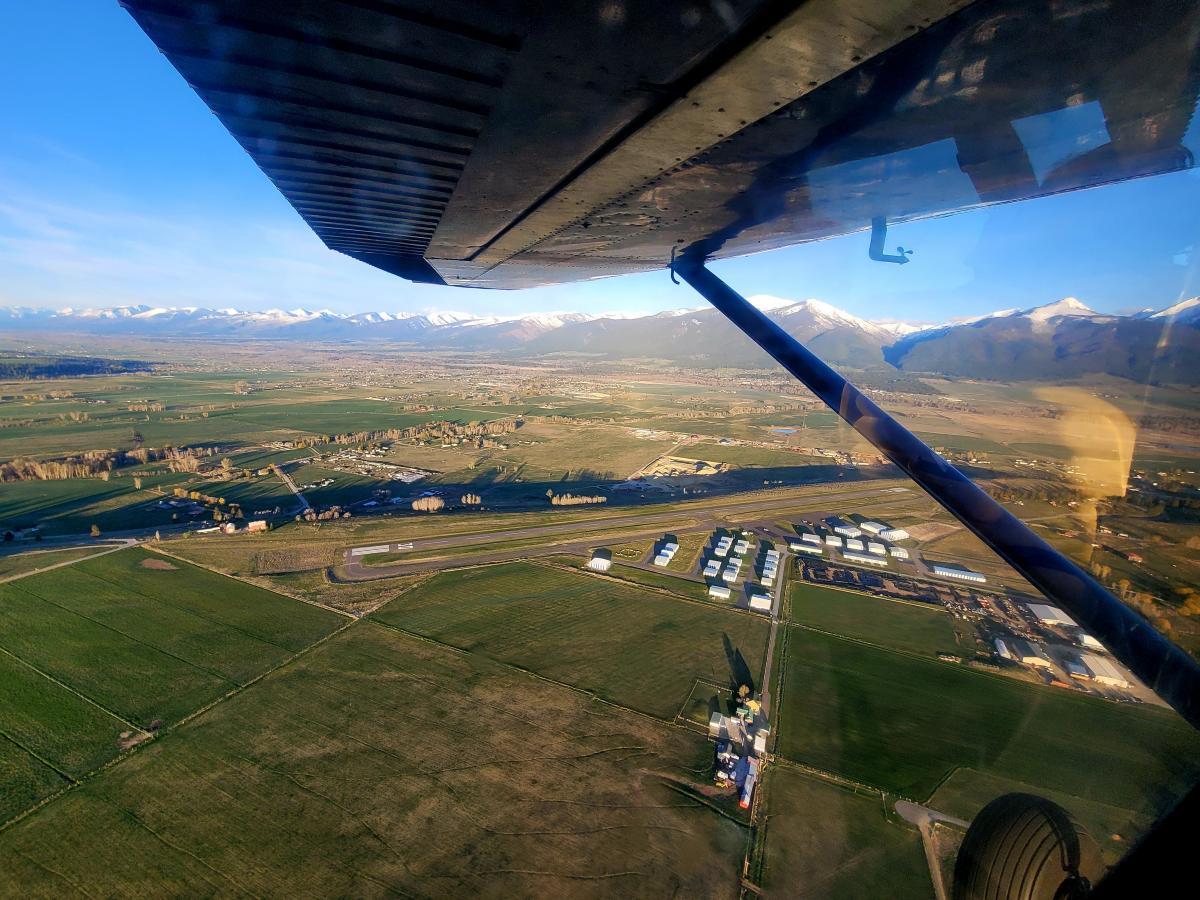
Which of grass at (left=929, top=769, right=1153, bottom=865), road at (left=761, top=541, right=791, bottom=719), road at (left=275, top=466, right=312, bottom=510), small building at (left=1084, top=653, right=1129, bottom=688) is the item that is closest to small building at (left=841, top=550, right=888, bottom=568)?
road at (left=761, top=541, right=791, bottom=719)

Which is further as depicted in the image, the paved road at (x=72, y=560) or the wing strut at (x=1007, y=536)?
the paved road at (x=72, y=560)

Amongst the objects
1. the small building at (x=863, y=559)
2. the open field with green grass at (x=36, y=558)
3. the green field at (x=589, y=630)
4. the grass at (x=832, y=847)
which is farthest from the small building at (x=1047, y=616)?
the open field with green grass at (x=36, y=558)

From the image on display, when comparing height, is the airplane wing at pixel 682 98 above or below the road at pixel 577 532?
above

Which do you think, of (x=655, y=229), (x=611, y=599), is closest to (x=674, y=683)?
(x=611, y=599)

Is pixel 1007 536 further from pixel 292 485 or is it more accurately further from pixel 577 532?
pixel 292 485

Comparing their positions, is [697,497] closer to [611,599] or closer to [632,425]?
[611,599]

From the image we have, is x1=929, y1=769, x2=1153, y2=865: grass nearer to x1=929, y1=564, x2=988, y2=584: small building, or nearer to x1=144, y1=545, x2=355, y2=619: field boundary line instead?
x1=929, y1=564, x2=988, y2=584: small building

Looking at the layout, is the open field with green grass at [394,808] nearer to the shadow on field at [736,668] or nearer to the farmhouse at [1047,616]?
the shadow on field at [736,668]
